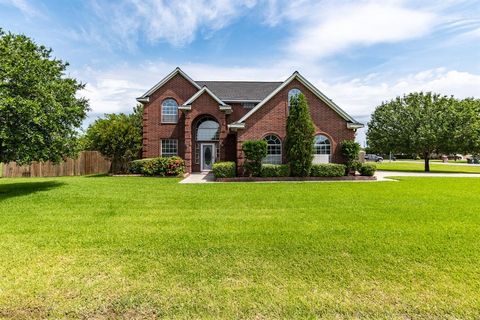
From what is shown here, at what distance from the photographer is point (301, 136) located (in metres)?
17.7

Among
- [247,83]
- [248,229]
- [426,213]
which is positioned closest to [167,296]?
[248,229]

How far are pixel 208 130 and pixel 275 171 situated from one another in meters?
8.37

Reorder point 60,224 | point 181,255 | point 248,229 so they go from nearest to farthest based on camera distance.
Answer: point 181,255 < point 248,229 < point 60,224

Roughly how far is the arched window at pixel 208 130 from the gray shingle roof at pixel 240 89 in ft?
8.62

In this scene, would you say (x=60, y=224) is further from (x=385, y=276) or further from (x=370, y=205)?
(x=370, y=205)

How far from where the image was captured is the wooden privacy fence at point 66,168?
22439mm

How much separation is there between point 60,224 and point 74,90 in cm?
987

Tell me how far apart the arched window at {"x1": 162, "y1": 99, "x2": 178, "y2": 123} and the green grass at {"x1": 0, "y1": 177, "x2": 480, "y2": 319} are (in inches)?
623

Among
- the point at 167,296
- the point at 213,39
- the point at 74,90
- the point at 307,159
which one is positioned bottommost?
the point at 167,296

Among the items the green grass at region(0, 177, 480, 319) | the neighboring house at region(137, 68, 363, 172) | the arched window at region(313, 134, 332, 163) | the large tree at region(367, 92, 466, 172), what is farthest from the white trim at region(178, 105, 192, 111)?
the large tree at region(367, 92, 466, 172)

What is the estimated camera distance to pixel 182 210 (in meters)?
8.77

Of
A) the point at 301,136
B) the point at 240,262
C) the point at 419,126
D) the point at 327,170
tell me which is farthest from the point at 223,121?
the point at 419,126

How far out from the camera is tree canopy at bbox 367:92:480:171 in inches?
1007

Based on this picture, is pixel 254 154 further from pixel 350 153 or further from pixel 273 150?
pixel 350 153
